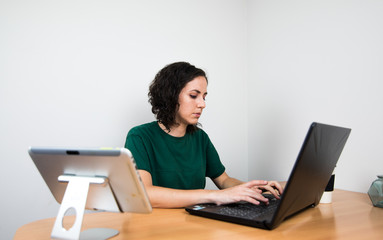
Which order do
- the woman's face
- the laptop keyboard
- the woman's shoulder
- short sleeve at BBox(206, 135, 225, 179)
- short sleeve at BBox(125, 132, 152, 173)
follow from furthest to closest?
short sleeve at BBox(206, 135, 225, 179), the woman's face, the woman's shoulder, short sleeve at BBox(125, 132, 152, 173), the laptop keyboard

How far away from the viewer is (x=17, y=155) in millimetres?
1573

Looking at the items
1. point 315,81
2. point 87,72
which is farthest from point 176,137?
point 315,81

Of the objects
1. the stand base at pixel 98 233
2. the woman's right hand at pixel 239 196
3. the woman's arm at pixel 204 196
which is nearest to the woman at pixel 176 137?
the woman's arm at pixel 204 196

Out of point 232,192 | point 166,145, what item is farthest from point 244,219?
point 166,145

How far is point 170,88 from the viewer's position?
1622 mm

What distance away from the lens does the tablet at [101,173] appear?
738 millimetres

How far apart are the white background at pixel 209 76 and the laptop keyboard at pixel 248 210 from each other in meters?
0.76

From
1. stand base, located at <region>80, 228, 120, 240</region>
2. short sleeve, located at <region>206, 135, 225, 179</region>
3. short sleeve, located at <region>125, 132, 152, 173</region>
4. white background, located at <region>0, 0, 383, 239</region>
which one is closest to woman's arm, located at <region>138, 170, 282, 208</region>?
short sleeve, located at <region>125, 132, 152, 173</region>

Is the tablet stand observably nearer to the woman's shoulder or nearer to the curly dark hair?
the woman's shoulder

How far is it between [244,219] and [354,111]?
3.32 feet

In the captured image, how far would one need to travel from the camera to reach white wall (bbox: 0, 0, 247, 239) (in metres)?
1.57

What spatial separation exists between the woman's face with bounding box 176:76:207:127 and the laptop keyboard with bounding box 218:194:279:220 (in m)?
0.61

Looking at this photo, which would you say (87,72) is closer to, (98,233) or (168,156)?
(168,156)

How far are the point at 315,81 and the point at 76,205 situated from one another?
1491mm
